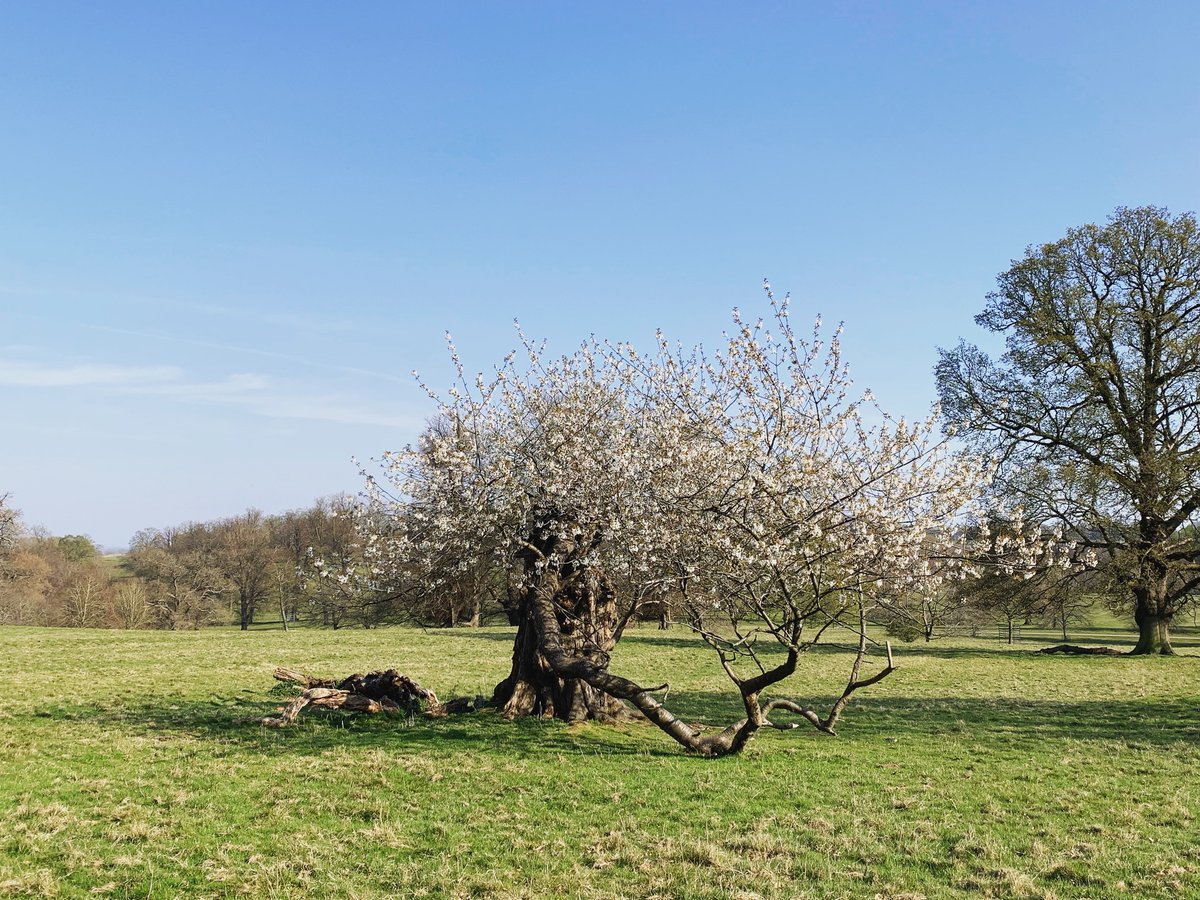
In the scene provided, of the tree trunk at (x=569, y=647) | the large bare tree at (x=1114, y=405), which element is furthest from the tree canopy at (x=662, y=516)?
the large bare tree at (x=1114, y=405)

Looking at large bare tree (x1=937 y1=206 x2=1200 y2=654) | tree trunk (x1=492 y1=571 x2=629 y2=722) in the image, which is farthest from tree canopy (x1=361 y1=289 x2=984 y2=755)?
large bare tree (x1=937 y1=206 x2=1200 y2=654)

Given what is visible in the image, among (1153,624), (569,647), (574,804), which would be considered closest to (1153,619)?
(1153,624)

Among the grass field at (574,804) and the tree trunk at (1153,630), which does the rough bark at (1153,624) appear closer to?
the tree trunk at (1153,630)

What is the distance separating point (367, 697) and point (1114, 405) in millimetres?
31687

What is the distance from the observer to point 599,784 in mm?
10547

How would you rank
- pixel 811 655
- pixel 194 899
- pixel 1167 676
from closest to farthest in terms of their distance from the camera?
pixel 194 899 → pixel 1167 676 → pixel 811 655

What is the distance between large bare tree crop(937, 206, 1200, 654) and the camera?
30.3 meters

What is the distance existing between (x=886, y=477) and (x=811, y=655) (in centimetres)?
2462

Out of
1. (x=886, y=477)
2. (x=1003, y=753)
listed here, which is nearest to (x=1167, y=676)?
(x=1003, y=753)

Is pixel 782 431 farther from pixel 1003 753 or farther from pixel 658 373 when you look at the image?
pixel 1003 753

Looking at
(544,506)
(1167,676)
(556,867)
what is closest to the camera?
(556,867)

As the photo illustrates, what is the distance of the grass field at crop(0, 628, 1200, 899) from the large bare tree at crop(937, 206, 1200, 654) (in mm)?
13079

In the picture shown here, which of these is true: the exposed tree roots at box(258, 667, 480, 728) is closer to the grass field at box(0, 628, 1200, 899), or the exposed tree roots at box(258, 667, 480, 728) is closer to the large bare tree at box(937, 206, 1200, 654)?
the grass field at box(0, 628, 1200, 899)

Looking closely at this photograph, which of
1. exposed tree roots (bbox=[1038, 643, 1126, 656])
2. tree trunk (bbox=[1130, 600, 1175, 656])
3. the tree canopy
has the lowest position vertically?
exposed tree roots (bbox=[1038, 643, 1126, 656])
